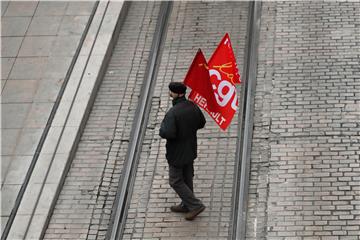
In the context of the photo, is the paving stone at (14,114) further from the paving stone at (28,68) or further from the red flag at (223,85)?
the red flag at (223,85)

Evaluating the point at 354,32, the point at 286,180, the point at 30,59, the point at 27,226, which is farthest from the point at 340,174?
the point at 30,59

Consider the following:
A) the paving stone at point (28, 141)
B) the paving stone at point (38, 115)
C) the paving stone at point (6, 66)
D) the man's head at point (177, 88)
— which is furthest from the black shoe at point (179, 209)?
the paving stone at point (6, 66)

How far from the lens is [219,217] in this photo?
10.7 m

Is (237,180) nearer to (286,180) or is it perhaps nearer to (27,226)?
(286,180)

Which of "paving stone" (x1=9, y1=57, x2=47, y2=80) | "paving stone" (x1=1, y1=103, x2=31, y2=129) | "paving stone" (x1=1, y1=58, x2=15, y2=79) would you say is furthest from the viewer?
"paving stone" (x1=1, y1=58, x2=15, y2=79)

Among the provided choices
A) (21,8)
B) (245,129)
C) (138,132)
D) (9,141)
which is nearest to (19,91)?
(9,141)

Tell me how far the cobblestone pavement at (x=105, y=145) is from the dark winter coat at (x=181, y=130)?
4.63ft

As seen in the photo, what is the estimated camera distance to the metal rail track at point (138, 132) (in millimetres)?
10812

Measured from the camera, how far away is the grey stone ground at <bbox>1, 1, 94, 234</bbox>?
38.7 feet

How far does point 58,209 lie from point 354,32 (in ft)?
18.2

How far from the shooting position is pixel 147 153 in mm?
11711

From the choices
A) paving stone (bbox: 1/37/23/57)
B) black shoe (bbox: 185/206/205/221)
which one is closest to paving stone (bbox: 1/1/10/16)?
paving stone (bbox: 1/37/23/57)

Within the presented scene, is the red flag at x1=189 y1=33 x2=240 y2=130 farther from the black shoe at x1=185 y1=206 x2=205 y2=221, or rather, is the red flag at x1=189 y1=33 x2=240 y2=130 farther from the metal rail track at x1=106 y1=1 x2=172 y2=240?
the metal rail track at x1=106 y1=1 x2=172 y2=240

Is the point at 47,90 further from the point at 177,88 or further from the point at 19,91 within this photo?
the point at 177,88
